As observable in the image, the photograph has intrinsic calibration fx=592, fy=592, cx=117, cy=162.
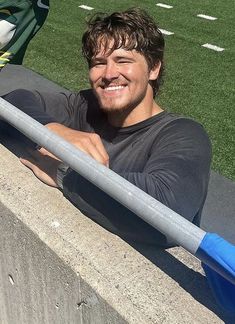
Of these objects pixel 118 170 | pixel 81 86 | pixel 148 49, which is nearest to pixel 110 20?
pixel 148 49

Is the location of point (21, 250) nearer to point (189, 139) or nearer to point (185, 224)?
point (189, 139)

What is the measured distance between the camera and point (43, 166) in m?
1.79

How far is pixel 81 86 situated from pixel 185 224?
451 centimetres

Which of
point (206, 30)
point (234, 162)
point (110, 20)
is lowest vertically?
point (206, 30)

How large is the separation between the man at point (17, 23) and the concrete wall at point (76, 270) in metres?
0.47

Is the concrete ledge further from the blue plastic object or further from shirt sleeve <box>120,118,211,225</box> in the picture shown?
the blue plastic object

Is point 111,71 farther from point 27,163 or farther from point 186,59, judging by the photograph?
point 186,59

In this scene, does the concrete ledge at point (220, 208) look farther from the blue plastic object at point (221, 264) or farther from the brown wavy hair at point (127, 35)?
the blue plastic object at point (221, 264)

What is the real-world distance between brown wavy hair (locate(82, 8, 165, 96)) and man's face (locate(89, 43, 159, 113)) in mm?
27

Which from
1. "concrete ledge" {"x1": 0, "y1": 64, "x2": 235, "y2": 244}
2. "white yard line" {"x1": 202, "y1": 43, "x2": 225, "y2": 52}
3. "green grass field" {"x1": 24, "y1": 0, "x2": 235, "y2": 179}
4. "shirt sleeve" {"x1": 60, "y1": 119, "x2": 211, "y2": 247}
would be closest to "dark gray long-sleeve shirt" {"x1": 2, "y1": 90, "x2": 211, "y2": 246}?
"shirt sleeve" {"x1": 60, "y1": 119, "x2": 211, "y2": 247}

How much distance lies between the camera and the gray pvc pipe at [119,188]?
117 cm

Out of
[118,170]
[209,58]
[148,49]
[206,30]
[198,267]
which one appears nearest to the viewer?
[198,267]

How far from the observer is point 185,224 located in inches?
46.1

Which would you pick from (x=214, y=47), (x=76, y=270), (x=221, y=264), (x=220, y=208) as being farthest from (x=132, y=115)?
(x=214, y=47)
